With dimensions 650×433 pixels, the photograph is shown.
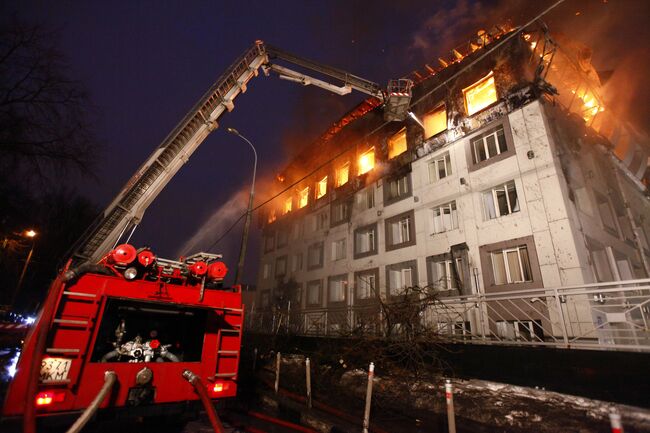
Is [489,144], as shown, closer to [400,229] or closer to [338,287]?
[400,229]

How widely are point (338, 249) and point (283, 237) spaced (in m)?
9.12

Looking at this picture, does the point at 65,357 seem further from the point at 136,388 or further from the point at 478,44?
the point at 478,44

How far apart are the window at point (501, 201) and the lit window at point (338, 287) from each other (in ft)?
36.9

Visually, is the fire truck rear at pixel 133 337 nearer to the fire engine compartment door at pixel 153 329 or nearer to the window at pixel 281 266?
the fire engine compartment door at pixel 153 329

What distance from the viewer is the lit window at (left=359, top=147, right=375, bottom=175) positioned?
24266 millimetres

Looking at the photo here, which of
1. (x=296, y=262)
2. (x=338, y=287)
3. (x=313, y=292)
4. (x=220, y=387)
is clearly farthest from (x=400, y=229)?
(x=220, y=387)

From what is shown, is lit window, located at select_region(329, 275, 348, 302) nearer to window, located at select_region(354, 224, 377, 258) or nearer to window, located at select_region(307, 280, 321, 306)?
window, located at select_region(307, 280, 321, 306)

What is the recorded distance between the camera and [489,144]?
16.2 m

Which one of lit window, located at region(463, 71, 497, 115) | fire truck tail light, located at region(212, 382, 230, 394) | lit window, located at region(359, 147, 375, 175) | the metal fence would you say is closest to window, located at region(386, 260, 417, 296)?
the metal fence

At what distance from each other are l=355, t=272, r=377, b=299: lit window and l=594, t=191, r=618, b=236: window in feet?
41.9

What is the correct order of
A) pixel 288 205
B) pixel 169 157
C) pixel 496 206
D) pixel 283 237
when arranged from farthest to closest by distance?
pixel 288 205, pixel 283 237, pixel 496 206, pixel 169 157

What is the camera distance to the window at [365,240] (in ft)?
70.9

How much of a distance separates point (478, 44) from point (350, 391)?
21424 mm

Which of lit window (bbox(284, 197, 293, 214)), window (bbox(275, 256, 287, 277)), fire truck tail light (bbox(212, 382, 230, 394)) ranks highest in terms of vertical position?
lit window (bbox(284, 197, 293, 214))
